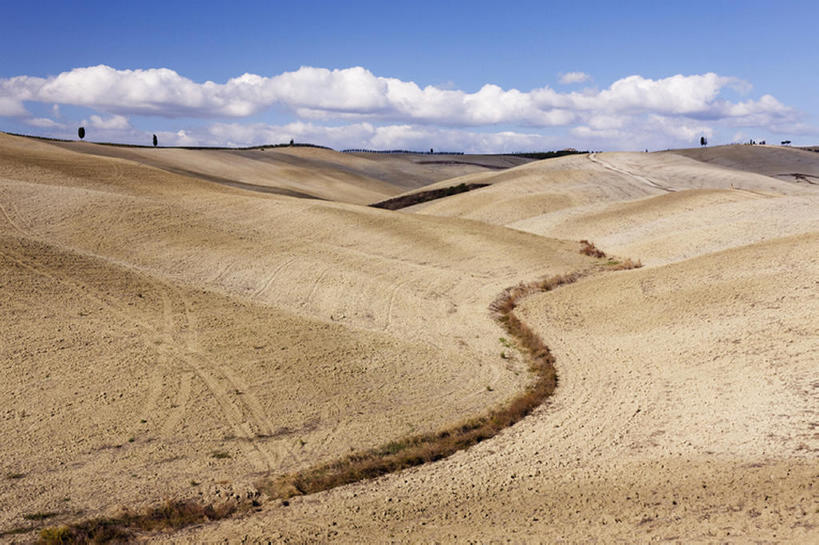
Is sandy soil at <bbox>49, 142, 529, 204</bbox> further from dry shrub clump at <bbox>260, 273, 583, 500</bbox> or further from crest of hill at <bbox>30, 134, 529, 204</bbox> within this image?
dry shrub clump at <bbox>260, 273, 583, 500</bbox>

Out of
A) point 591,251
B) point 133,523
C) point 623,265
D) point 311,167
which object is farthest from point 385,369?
point 311,167

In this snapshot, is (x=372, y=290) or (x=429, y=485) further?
(x=372, y=290)

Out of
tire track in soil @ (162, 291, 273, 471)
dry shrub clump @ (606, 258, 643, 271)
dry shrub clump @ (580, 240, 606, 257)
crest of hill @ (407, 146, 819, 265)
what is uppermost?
crest of hill @ (407, 146, 819, 265)

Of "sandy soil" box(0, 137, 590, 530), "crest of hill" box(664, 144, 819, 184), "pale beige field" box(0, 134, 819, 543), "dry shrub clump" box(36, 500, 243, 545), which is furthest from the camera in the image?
"crest of hill" box(664, 144, 819, 184)

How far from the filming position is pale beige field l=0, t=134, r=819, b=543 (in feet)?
33.6

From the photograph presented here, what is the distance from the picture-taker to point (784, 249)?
22266mm

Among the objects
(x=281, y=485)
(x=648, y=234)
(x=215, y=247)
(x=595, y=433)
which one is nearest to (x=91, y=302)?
(x=215, y=247)

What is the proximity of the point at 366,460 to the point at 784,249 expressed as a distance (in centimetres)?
1646

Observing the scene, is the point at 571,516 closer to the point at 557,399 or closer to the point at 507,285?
the point at 557,399

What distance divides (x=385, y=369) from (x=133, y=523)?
7939 millimetres

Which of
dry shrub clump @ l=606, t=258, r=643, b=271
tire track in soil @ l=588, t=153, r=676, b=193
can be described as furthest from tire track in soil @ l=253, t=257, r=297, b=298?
tire track in soil @ l=588, t=153, r=676, b=193

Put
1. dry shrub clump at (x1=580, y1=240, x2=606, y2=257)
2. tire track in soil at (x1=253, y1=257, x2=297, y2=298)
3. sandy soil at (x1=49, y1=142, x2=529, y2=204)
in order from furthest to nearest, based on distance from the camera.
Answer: sandy soil at (x1=49, y1=142, x2=529, y2=204) → dry shrub clump at (x1=580, y1=240, x2=606, y2=257) → tire track in soil at (x1=253, y1=257, x2=297, y2=298)

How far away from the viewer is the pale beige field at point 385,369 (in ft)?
33.6

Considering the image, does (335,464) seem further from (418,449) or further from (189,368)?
(189,368)
